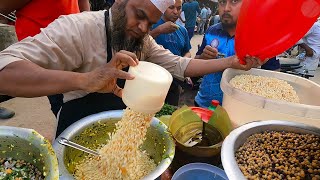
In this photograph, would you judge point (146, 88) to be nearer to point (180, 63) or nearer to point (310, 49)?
point (180, 63)

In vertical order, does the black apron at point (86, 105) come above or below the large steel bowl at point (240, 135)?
below

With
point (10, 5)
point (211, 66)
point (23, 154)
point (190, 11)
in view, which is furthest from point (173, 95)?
point (190, 11)

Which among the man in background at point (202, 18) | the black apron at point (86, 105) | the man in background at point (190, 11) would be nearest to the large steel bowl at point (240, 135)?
the black apron at point (86, 105)

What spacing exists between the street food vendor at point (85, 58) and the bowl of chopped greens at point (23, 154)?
0.25 m

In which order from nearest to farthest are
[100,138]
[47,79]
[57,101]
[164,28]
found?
Result: [47,79]
[100,138]
[57,101]
[164,28]

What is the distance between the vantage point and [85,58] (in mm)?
1440

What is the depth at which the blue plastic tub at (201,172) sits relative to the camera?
108cm

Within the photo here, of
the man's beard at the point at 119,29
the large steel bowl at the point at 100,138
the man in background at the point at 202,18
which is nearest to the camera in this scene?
the large steel bowl at the point at 100,138

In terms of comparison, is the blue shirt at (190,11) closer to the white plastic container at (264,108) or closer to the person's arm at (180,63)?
the person's arm at (180,63)

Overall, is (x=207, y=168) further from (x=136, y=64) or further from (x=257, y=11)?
(x=257, y=11)

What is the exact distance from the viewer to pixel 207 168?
1093 mm

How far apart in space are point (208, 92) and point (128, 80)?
1.23m

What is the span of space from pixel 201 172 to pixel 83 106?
815 mm

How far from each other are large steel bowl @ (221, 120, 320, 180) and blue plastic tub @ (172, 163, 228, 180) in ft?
0.94
